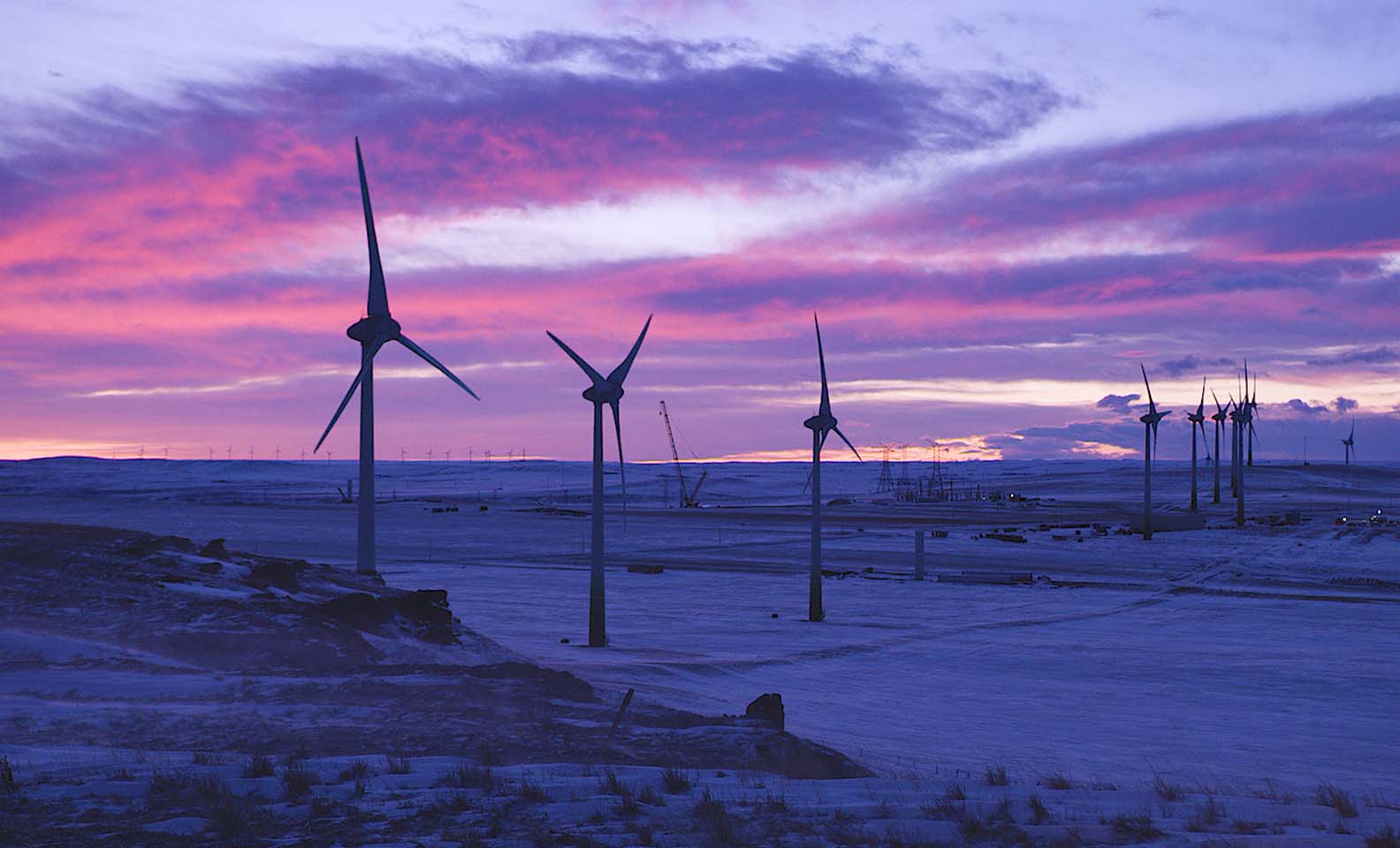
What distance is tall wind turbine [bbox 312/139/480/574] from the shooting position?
40.6 m

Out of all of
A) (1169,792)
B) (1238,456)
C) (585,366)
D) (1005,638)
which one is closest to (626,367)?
(585,366)

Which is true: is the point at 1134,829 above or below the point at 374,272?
below

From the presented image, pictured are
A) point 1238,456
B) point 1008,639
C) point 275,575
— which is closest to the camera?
point 275,575

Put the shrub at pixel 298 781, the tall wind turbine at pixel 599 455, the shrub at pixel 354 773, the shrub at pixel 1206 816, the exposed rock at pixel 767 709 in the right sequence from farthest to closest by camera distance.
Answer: the tall wind turbine at pixel 599 455 → the exposed rock at pixel 767 709 → the shrub at pixel 354 773 → the shrub at pixel 298 781 → the shrub at pixel 1206 816

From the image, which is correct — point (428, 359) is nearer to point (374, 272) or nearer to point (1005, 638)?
point (374, 272)

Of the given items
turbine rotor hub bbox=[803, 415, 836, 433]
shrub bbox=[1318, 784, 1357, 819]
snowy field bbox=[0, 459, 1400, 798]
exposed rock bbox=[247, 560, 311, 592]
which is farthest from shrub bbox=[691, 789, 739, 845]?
turbine rotor hub bbox=[803, 415, 836, 433]

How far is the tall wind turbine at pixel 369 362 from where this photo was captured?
40.6 meters

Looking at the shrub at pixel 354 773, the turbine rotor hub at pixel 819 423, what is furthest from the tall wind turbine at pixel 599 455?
the shrub at pixel 354 773

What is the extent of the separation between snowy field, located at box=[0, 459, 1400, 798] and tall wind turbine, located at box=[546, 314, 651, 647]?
1.57 m

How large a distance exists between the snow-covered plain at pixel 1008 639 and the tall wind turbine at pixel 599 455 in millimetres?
1422

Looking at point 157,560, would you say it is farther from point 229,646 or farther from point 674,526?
point 674,526

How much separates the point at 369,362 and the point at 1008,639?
28533 millimetres

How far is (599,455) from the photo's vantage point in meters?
45.9

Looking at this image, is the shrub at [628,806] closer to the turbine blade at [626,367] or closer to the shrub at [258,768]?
the shrub at [258,768]
